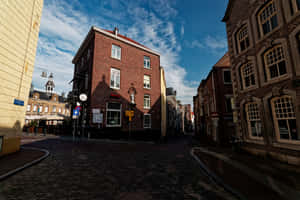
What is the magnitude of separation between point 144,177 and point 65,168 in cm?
317

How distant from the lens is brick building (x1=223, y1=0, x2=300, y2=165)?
6.94m

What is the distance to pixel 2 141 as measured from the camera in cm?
703

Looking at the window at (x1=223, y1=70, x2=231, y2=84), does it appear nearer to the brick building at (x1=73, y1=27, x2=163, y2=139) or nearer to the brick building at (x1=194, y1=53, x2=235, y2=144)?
the brick building at (x1=194, y1=53, x2=235, y2=144)

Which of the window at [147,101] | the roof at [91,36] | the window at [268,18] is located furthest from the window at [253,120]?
the roof at [91,36]

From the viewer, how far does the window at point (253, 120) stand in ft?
29.8

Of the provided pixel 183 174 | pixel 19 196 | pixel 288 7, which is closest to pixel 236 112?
pixel 288 7

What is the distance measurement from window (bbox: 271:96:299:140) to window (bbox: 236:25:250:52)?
4.63 metres

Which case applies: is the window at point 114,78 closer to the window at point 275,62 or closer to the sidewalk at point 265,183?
the window at point 275,62

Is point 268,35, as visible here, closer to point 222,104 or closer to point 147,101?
point 222,104

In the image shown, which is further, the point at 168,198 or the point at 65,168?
the point at 65,168

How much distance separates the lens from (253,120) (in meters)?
9.44

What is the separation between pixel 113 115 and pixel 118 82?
176 inches

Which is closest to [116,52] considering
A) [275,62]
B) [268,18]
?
[268,18]

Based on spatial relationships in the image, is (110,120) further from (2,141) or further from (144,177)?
(144,177)
